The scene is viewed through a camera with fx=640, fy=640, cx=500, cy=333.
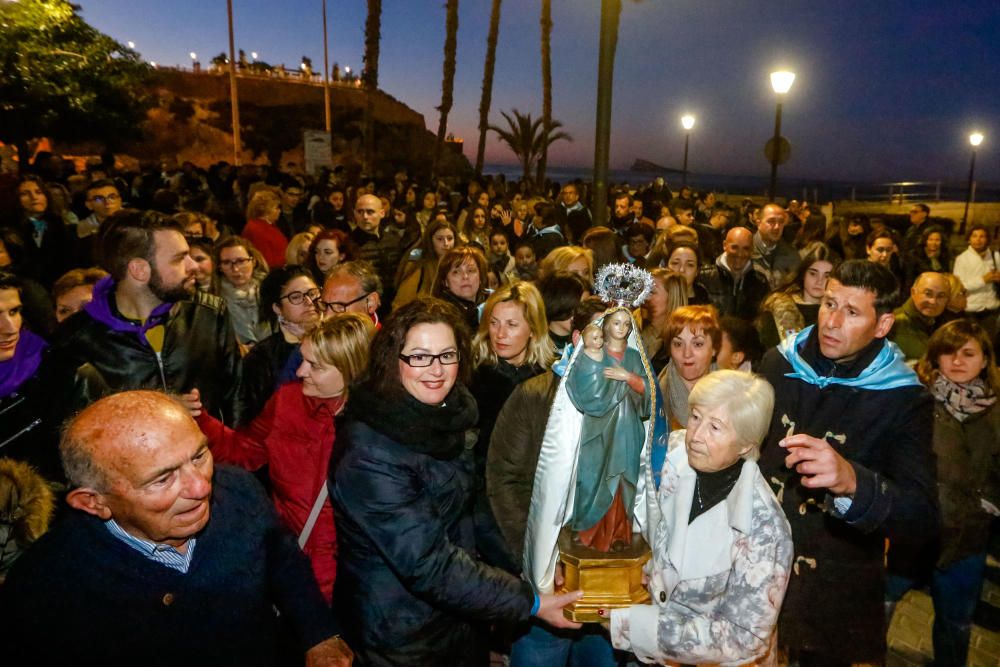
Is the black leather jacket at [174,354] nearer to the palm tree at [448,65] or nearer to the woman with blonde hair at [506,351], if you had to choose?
the woman with blonde hair at [506,351]

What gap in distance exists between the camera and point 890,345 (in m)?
2.96

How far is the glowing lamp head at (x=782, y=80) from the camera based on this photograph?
10.7m

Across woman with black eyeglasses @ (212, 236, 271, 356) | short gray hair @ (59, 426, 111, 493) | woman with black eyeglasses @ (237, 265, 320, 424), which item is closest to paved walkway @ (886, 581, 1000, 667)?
woman with black eyeglasses @ (237, 265, 320, 424)

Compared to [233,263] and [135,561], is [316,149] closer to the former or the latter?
[233,263]

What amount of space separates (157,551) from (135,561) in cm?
10

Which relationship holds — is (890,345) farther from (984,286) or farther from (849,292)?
(984,286)

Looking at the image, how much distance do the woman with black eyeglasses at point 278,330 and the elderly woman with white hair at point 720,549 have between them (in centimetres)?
281

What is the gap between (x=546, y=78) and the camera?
3212cm

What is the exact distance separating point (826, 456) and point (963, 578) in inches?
96.4

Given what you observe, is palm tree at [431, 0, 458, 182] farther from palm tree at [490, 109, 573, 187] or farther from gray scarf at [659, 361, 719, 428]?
gray scarf at [659, 361, 719, 428]

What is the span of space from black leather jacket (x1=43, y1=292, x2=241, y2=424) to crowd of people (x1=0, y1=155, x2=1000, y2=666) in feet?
0.05

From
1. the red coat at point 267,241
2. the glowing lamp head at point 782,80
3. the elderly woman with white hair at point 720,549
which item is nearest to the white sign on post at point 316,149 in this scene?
the red coat at point 267,241

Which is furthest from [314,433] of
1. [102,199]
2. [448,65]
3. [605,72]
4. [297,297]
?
[448,65]

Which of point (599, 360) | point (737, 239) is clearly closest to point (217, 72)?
point (737, 239)
